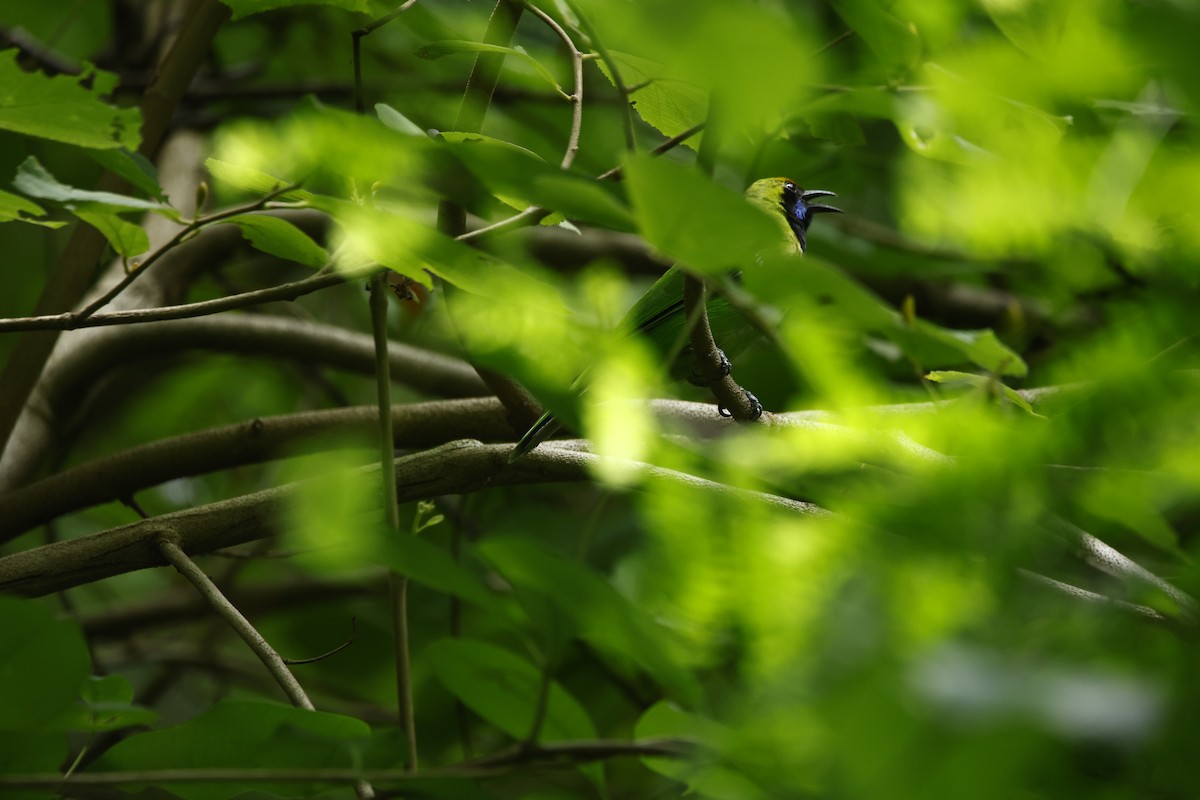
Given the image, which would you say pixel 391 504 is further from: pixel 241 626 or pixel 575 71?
pixel 575 71

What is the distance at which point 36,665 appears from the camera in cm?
71

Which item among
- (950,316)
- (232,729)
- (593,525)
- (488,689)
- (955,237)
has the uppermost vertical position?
(955,237)

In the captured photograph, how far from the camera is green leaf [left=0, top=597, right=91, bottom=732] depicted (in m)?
0.70

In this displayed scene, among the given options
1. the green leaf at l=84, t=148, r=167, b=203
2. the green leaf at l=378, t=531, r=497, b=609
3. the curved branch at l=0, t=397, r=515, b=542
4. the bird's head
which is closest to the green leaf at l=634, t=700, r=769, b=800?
the green leaf at l=378, t=531, r=497, b=609

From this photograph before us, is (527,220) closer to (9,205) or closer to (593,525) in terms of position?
(9,205)

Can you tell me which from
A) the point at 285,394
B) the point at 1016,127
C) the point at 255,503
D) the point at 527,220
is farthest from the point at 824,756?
the point at 285,394

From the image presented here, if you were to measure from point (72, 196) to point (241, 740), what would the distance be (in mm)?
639

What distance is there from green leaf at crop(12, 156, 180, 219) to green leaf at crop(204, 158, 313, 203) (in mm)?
65

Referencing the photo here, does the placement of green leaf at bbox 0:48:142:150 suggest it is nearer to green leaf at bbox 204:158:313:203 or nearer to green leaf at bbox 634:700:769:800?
green leaf at bbox 204:158:313:203

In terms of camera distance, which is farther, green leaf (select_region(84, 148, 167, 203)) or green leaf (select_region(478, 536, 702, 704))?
green leaf (select_region(84, 148, 167, 203))

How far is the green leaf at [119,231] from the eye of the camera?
3.85ft

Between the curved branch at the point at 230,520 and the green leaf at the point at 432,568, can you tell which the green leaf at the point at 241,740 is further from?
the curved branch at the point at 230,520

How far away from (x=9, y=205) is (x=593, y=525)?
2.71 ft

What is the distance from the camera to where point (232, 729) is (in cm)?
81
